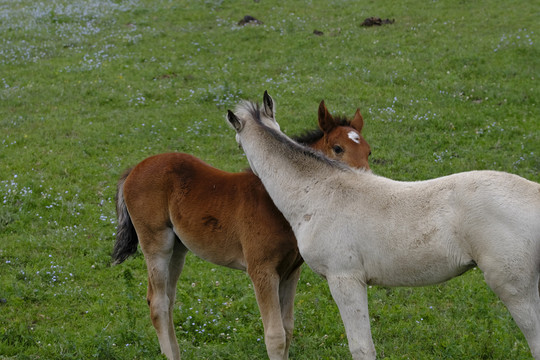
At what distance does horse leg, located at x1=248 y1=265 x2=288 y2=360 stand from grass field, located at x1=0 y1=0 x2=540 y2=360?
0.92m

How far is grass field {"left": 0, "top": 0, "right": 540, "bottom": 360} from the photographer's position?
6719 millimetres

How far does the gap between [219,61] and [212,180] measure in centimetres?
1195

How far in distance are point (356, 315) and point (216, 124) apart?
31.4 ft

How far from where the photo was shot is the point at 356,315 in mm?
4539

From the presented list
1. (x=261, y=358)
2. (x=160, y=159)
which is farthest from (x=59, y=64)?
(x=261, y=358)

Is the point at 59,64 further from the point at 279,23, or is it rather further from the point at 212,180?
the point at 212,180

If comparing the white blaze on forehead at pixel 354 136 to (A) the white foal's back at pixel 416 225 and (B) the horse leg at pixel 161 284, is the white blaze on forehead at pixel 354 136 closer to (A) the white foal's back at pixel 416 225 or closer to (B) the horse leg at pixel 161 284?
(A) the white foal's back at pixel 416 225

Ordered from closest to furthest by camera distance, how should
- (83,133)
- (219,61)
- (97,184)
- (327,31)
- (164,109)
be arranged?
(97,184) < (83,133) < (164,109) < (219,61) < (327,31)

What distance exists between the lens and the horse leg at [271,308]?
211 inches

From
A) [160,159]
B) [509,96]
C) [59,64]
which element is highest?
[160,159]

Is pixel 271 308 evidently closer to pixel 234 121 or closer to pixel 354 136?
pixel 234 121

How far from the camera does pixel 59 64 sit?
17.6 meters

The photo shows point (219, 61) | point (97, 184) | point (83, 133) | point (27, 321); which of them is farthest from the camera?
point (219, 61)

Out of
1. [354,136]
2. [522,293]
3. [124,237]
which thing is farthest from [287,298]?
[522,293]
